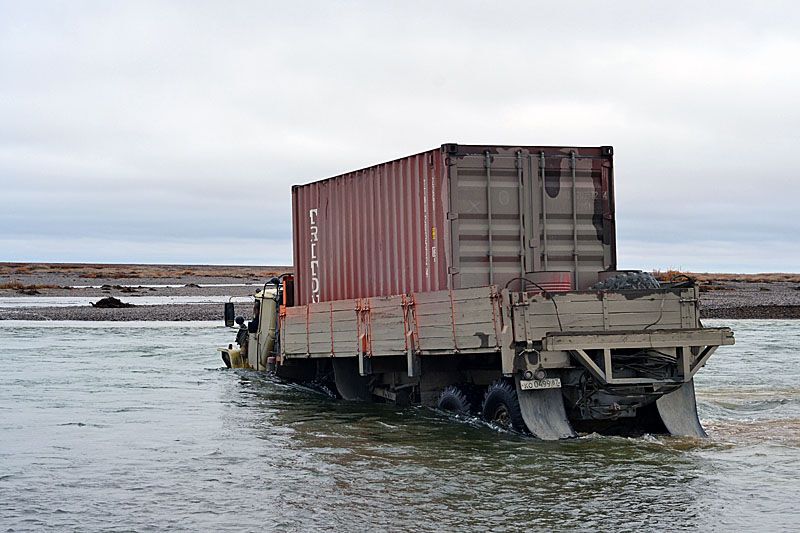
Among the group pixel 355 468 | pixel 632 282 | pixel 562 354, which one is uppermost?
pixel 632 282

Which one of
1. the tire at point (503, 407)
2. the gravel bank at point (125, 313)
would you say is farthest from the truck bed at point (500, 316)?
the gravel bank at point (125, 313)

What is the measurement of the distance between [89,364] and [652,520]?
19526 mm

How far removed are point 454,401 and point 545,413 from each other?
191 cm

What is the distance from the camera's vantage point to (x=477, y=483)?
10.8 metres

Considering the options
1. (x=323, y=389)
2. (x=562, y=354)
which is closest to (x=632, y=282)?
(x=562, y=354)

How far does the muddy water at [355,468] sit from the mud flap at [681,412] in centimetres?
21

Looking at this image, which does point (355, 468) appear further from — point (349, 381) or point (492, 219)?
point (349, 381)

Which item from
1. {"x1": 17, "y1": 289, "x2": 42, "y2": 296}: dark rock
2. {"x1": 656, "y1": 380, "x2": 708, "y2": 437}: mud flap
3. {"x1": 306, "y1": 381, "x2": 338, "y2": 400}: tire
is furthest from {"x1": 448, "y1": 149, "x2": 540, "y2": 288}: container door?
{"x1": 17, "y1": 289, "x2": 42, "y2": 296}: dark rock

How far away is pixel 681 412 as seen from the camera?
13414 millimetres

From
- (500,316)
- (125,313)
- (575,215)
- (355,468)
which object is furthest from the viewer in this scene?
(125,313)

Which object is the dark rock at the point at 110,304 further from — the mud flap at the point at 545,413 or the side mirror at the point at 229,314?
the mud flap at the point at 545,413

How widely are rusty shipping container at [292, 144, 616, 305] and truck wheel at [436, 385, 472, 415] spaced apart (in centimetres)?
136

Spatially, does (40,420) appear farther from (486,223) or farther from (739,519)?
(739,519)

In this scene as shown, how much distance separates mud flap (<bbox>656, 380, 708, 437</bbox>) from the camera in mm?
13344
